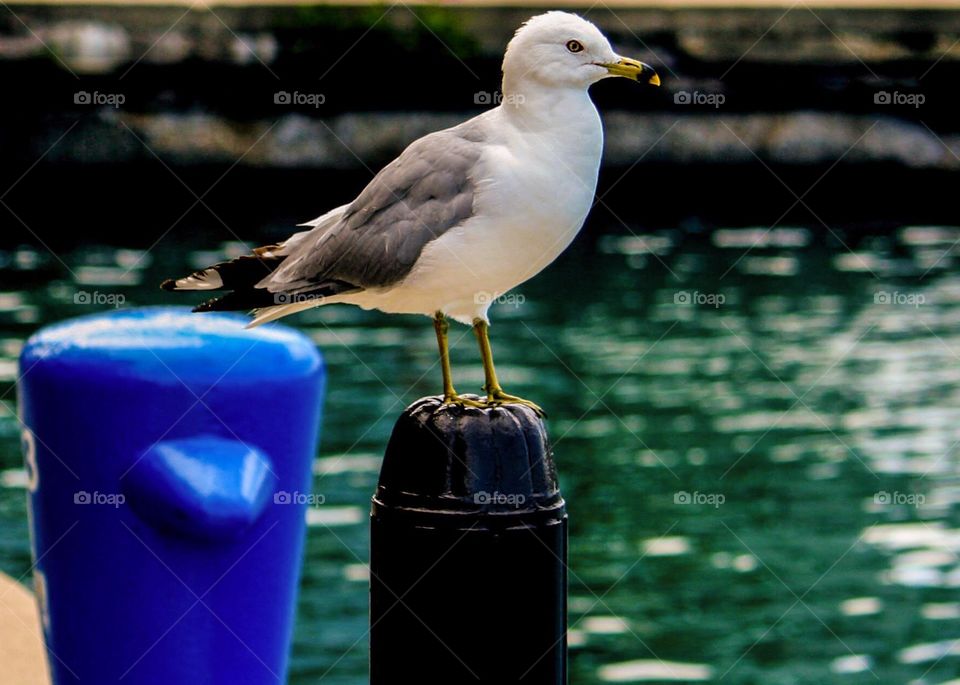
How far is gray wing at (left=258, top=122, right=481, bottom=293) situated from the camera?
312 centimetres

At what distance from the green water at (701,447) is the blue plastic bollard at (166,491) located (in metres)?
2.86

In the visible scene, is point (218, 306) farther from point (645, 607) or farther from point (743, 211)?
point (743, 211)

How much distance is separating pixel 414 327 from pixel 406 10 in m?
10.1

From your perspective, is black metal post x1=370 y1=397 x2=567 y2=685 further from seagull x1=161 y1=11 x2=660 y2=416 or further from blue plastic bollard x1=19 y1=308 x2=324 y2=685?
blue plastic bollard x1=19 y1=308 x2=324 y2=685

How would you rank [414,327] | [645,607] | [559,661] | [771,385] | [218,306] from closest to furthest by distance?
[559,661]
[218,306]
[645,607]
[771,385]
[414,327]

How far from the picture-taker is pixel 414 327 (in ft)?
41.2

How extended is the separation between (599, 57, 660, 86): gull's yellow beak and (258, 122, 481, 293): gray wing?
30 centimetres

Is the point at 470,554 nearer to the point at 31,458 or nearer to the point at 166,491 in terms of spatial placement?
the point at 166,491

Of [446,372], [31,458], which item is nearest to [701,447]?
[31,458]

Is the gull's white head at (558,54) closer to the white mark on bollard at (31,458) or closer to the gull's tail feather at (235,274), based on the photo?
the gull's tail feather at (235,274)

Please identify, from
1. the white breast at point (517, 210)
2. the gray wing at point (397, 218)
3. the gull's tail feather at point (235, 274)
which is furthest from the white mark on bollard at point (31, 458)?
the white breast at point (517, 210)

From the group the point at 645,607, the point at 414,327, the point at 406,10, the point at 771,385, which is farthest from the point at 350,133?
the point at 645,607

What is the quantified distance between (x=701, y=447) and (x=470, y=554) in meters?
6.99

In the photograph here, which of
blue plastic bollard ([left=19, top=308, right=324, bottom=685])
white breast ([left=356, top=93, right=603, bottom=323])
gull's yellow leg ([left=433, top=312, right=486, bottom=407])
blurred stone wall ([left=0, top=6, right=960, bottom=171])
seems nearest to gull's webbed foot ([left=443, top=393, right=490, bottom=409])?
gull's yellow leg ([left=433, top=312, right=486, bottom=407])
